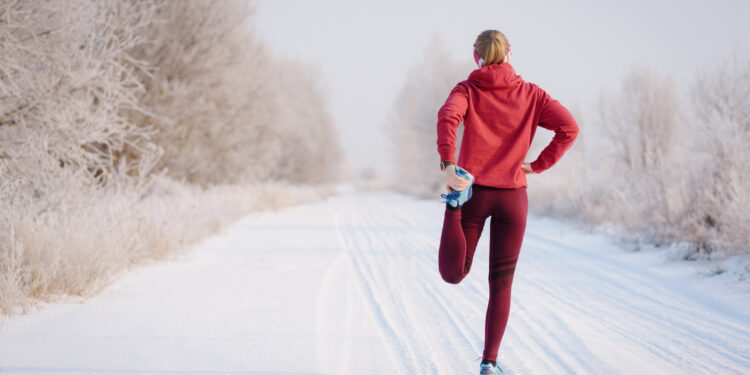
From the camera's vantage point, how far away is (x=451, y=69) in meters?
24.6

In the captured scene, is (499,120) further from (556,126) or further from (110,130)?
(110,130)

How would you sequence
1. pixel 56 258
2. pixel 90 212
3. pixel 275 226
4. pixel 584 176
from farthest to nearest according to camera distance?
pixel 584 176 → pixel 275 226 → pixel 90 212 → pixel 56 258

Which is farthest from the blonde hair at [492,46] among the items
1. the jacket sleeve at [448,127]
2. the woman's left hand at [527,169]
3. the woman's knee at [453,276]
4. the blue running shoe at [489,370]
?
the blue running shoe at [489,370]

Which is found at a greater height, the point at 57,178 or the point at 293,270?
the point at 57,178

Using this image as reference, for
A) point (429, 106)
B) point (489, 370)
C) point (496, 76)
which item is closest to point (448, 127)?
point (496, 76)

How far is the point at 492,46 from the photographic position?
2621 millimetres

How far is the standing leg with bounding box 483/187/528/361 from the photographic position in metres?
2.66

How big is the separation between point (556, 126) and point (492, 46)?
61 cm

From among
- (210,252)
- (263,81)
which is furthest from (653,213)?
(263,81)

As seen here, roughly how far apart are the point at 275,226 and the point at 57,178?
6.89 meters

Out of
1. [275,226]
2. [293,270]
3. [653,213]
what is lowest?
[275,226]

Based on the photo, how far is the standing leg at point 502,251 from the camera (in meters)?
2.66

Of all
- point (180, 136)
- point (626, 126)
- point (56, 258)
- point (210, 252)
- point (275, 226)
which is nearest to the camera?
point (56, 258)

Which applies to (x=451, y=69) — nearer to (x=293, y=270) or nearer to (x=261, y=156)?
(x=261, y=156)
